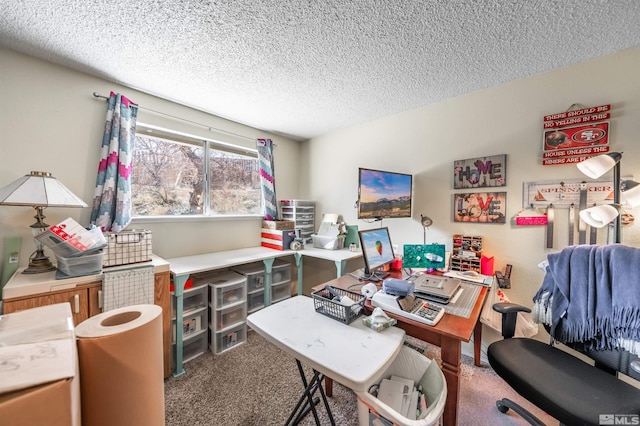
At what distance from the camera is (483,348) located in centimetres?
205

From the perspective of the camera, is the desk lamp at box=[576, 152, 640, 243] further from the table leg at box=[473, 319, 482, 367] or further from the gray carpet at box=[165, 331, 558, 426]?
the gray carpet at box=[165, 331, 558, 426]

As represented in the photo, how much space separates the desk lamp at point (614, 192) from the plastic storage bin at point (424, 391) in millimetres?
1299

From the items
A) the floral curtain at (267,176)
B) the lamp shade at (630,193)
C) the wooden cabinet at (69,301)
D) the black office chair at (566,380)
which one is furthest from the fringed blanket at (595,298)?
the wooden cabinet at (69,301)

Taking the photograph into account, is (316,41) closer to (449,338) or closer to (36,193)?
(449,338)

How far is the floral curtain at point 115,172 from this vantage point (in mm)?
1907

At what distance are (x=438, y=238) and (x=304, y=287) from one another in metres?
2.04

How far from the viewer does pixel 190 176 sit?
256 centimetres

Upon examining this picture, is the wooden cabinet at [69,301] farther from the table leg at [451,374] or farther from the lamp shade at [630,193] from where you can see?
the lamp shade at [630,193]

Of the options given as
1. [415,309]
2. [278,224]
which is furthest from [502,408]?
[278,224]

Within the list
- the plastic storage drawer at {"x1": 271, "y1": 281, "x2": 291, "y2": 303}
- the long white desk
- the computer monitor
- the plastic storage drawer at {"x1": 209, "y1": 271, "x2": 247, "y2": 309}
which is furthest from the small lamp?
the computer monitor

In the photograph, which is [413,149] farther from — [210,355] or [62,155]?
[62,155]

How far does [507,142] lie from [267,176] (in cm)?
252

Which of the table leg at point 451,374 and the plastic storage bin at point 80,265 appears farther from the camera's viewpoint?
the plastic storage bin at point 80,265

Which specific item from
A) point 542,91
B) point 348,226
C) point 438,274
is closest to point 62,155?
point 348,226
